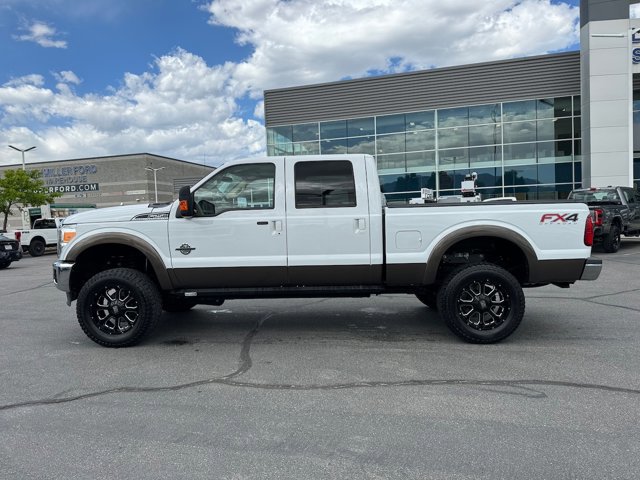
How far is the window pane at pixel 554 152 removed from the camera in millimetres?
27000

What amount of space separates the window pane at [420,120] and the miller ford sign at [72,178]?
Result: 73.7m

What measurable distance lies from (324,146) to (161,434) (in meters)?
28.6

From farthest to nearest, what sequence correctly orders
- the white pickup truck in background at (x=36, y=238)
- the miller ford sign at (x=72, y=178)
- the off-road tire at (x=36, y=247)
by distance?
the miller ford sign at (x=72, y=178)
the off-road tire at (x=36, y=247)
the white pickup truck in background at (x=36, y=238)

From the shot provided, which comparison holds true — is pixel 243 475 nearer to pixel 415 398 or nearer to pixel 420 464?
pixel 420 464

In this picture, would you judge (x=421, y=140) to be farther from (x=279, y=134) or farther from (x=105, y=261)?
(x=105, y=261)

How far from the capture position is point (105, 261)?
235 inches

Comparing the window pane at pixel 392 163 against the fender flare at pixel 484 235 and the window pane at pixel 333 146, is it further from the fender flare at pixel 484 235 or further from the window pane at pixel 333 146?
the fender flare at pixel 484 235

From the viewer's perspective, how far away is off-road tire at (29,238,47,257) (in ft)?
77.9

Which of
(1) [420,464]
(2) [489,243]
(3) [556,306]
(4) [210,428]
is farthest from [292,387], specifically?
(3) [556,306]

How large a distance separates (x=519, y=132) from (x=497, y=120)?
140 centimetres

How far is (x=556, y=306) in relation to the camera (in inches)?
294

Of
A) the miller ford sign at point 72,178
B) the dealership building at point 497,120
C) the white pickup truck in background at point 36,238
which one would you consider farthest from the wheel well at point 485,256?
the miller ford sign at point 72,178

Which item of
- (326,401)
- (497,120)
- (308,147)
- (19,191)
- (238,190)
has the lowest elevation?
(326,401)

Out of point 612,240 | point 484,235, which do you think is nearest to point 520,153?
point 612,240
